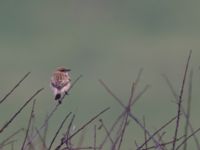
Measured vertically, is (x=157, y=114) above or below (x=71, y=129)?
below

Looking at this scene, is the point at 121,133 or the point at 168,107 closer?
the point at 121,133

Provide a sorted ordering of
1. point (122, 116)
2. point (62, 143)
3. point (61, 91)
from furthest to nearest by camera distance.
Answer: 1. point (61, 91)
2. point (122, 116)
3. point (62, 143)

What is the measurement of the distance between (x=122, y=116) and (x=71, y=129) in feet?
1.18

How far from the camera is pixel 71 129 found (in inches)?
203

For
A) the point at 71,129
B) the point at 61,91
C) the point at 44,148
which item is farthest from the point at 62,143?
the point at 61,91

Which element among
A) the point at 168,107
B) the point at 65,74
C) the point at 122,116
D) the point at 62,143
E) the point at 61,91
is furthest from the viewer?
the point at 168,107

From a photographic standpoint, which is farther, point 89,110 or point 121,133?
point 89,110

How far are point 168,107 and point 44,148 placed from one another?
223 ft

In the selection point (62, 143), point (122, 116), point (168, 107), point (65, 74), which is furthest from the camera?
point (168, 107)

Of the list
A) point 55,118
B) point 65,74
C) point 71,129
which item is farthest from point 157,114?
point 71,129

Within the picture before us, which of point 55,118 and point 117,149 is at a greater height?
point 117,149

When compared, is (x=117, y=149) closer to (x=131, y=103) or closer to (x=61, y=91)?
(x=131, y=103)

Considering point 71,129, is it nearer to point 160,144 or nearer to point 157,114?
point 160,144

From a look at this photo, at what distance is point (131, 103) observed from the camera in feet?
15.9
